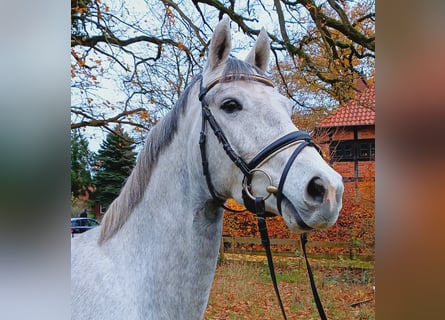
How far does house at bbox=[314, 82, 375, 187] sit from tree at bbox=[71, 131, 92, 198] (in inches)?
46.3

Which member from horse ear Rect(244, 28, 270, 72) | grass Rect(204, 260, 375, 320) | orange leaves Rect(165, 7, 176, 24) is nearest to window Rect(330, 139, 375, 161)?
grass Rect(204, 260, 375, 320)

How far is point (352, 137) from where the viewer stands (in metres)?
1.58

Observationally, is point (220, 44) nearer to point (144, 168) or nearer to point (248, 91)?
point (248, 91)

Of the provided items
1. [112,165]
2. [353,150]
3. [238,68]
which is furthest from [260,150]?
[112,165]

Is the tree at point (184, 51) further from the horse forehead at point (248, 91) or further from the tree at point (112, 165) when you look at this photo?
the horse forehead at point (248, 91)

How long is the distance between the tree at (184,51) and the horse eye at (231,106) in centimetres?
83

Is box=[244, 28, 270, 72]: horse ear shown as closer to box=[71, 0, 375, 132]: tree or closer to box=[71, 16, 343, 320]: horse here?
box=[71, 16, 343, 320]: horse

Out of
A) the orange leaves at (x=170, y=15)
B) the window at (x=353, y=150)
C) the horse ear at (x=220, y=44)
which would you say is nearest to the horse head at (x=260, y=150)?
the horse ear at (x=220, y=44)

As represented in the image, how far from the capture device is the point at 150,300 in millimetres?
1044

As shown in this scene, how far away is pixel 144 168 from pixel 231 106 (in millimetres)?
367
